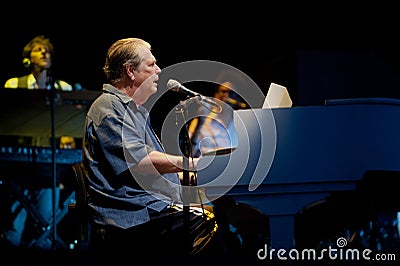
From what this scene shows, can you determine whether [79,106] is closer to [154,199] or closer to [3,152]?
[3,152]

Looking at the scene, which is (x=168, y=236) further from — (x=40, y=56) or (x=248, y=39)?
(x=248, y=39)

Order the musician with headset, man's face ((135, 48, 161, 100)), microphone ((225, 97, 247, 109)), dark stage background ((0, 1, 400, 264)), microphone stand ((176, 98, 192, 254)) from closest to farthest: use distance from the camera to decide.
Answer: microphone stand ((176, 98, 192, 254)) < man's face ((135, 48, 161, 100)) < the musician with headset < microphone ((225, 97, 247, 109)) < dark stage background ((0, 1, 400, 264))

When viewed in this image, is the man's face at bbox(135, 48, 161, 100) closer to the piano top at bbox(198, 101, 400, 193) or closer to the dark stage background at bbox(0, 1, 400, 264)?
the piano top at bbox(198, 101, 400, 193)

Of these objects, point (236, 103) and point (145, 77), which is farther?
point (236, 103)

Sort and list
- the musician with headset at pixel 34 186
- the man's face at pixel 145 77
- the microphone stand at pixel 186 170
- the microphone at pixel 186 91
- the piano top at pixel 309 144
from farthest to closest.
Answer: the musician with headset at pixel 34 186 < the piano top at pixel 309 144 < the man's face at pixel 145 77 < the microphone at pixel 186 91 < the microphone stand at pixel 186 170

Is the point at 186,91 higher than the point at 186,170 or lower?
higher

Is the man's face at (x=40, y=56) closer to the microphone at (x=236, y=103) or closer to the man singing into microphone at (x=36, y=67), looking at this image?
the man singing into microphone at (x=36, y=67)

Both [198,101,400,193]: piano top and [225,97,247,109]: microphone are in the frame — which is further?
[225,97,247,109]: microphone

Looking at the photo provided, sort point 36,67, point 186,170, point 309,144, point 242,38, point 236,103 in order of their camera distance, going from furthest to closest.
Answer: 1. point 242,38
2. point 236,103
3. point 36,67
4. point 309,144
5. point 186,170

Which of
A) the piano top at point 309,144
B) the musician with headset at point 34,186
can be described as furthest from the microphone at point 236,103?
the piano top at point 309,144

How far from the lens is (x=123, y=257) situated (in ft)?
6.64

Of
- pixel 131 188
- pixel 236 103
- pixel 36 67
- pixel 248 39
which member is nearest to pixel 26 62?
pixel 36 67

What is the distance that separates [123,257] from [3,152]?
343 cm

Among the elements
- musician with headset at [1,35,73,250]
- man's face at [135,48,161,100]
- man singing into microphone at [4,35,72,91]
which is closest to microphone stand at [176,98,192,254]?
man's face at [135,48,161,100]
